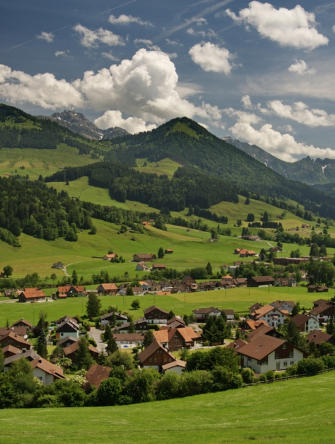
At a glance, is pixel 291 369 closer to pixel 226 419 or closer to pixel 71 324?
pixel 226 419

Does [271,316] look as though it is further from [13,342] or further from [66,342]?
[13,342]

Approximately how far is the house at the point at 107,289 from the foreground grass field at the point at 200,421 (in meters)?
99.6

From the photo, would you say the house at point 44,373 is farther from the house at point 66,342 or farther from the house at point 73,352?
the house at point 66,342

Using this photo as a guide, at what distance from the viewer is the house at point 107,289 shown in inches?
5640

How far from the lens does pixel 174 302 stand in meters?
125

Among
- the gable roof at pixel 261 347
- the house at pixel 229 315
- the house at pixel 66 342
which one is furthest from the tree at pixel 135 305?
the gable roof at pixel 261 347

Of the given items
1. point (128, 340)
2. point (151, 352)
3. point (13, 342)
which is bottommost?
point (13, 342)

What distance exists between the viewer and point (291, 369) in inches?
2205

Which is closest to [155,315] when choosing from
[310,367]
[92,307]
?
[92,307]

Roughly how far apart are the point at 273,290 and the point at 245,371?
302 feet

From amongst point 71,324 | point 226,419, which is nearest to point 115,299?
point 71,324

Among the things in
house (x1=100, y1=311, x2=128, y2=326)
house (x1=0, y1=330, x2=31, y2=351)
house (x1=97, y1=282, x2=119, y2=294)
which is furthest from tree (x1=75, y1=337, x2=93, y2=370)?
house (x1=97, y1=282, x2=119, y2=294)

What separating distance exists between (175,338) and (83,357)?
72.0ft

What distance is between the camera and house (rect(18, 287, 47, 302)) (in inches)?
5049
